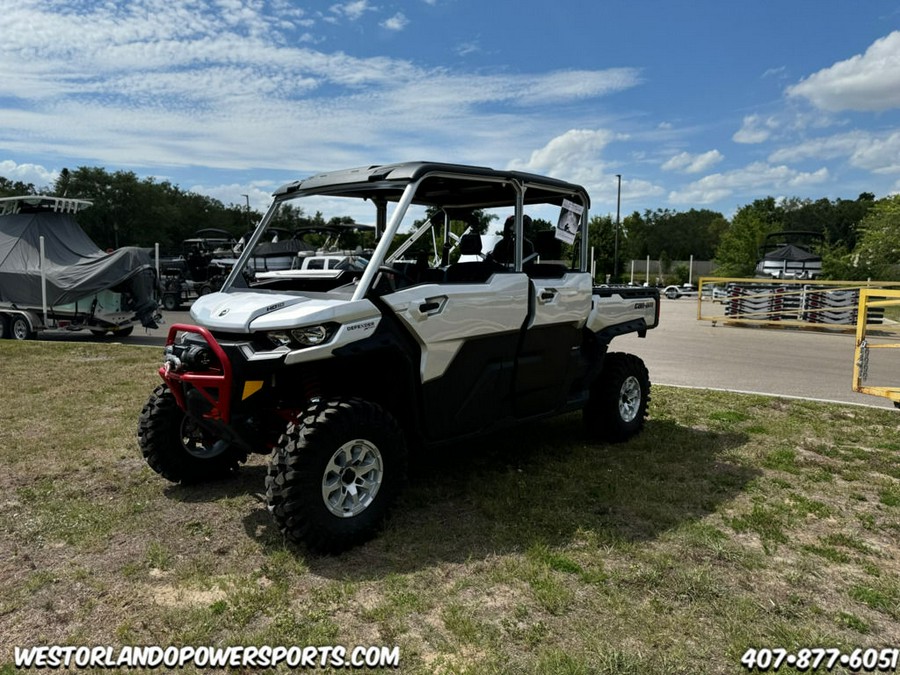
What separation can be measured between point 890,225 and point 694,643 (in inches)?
1884

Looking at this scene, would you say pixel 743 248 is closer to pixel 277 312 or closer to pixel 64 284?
pixel 64 284

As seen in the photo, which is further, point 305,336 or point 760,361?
point 760,361

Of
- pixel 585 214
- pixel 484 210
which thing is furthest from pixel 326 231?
pixel 585 214

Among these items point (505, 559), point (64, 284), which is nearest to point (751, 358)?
point (505, 559)

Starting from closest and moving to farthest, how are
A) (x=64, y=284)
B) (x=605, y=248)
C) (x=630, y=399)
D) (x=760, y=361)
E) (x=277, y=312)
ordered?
1. (x=277, y=312)
2. (x=630, y=399)
3. (x=760, y=361)
4. (x=64, y=284)
5. (x=605, y=248)

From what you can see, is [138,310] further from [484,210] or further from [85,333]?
[484,210]

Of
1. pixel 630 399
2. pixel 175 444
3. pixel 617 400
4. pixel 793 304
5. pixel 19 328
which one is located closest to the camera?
pixel 175 444

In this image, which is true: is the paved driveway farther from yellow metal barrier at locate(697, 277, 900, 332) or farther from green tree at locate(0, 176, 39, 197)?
green tree at locate(0, 176, 39, 197)

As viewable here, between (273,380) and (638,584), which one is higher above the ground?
(273,380)

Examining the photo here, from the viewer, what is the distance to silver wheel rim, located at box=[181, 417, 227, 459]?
4.84 m

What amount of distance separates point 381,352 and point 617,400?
9.15ft

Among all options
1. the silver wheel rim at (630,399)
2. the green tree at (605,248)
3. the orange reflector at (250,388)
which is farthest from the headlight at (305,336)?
the green tree at (605,248)

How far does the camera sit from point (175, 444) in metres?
4.79

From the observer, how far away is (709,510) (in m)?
4.60
